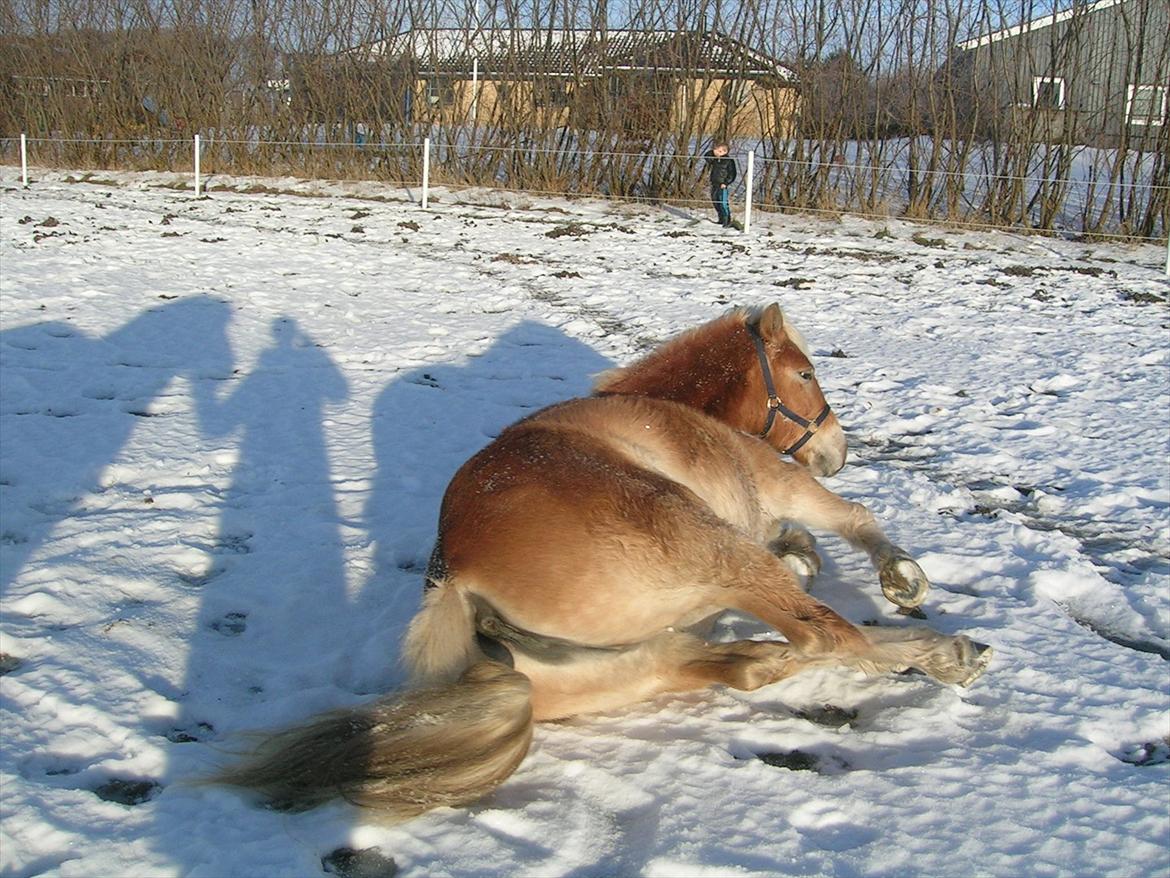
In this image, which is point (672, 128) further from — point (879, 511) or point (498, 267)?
point (879, 511)

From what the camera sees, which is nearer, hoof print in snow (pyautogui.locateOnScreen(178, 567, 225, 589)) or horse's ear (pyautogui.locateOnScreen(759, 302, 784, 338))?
hoof print in snow (pyautogui.locateOnScreen(178, 567, 225, 589))

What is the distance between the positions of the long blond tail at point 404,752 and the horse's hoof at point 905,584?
1541mm

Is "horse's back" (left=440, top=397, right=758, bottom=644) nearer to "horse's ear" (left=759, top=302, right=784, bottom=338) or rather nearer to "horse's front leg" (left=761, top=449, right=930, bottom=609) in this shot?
"horse's front leg" (left=761, top=449, right=930, bottom=609)

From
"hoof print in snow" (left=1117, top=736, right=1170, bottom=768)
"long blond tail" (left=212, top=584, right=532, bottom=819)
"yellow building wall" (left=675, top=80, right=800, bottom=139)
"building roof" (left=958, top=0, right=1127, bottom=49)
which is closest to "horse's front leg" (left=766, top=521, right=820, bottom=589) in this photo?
"hoof print in snow" (left=1117, top=736, right=1170, bottom=768)

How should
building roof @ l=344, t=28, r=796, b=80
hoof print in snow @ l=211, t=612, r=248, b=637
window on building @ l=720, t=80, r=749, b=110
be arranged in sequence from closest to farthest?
1. hoof print in snow @ l=211, t=612, r=248, b=637
2. window on building @ l=720, t=80, r=749, b=110
3. building roof @ l=344, t=28, r=796, b=80

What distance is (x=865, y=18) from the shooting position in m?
18.9

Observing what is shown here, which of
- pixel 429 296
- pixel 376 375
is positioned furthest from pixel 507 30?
pixel 376 375

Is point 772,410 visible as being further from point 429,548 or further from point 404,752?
point 404,752

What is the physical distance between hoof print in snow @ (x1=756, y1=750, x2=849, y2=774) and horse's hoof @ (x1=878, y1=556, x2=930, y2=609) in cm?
90

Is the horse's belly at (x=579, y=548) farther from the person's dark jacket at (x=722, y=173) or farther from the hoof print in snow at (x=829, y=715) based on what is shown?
the person's dark jacket at (x=722, y=173)

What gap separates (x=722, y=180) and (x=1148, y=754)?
51.4ft

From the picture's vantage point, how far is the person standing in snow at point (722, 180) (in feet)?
54.7

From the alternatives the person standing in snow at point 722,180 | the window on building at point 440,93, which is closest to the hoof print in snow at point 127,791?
the person standing in snow at point 722,180

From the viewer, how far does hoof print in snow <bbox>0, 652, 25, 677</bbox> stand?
2.91 meters
